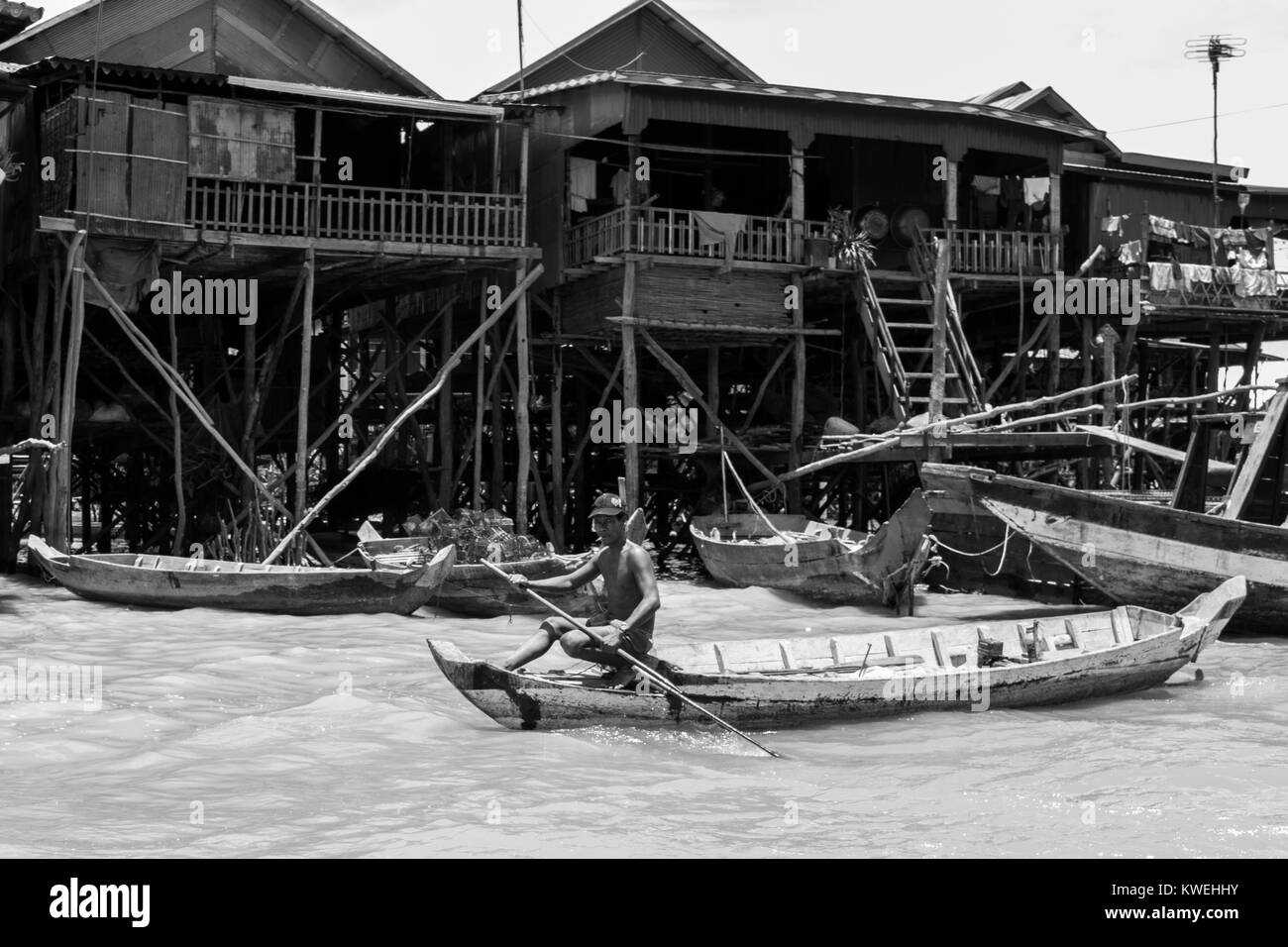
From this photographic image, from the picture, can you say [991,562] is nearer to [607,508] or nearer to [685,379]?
[685,379]

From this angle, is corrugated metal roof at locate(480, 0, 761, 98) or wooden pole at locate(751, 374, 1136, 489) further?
corrugated metal roof at locate(480, 0, 761, 98)

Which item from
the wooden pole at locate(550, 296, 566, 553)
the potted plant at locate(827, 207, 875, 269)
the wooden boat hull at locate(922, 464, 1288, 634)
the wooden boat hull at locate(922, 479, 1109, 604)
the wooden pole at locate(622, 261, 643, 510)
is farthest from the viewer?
the wooden pole at locate(550, 296, 566, 553)

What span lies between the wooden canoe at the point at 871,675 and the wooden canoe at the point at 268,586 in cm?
507

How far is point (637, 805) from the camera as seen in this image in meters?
7.96

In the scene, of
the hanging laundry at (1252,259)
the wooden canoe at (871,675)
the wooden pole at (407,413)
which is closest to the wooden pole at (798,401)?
the wooden pole at (407,413)

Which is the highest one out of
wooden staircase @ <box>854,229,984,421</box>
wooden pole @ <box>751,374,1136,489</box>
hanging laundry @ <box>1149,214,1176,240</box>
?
hanging laundry @ <box>1149,214,1176,240</box>

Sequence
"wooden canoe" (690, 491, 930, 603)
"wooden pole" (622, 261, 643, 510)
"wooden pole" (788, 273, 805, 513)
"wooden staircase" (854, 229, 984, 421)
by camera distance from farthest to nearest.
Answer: "wooden pole" (788, 273, 805, 513) < "wooden staircase" (854, 229, 984, 421) < "wooden pole" (622, 261, 643, 510) < "wooden canoe" (690, 491, 930, 603)

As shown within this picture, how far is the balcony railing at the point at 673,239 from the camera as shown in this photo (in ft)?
61.6

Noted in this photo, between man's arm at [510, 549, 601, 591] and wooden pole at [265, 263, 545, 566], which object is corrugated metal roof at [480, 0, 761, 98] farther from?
man's arm at [510, 549, 601, 591]

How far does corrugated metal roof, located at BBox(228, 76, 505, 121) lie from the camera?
57.1 feet

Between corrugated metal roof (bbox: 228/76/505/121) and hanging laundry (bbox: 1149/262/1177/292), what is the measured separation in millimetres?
10168

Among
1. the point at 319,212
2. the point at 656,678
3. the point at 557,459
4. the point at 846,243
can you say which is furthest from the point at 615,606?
the point at 846,243

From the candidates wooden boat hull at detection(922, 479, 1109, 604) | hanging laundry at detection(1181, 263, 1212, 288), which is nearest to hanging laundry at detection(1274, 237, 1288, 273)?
hanging laundry at detection(1181, 263, 1212, 288)
